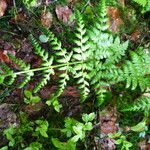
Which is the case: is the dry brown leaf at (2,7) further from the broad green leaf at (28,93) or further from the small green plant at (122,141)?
the small green plant at (122,141)

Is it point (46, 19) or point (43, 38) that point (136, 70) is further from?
point (46, 19)

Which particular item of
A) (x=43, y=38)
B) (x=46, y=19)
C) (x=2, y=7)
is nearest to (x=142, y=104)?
(x=43, y=38)

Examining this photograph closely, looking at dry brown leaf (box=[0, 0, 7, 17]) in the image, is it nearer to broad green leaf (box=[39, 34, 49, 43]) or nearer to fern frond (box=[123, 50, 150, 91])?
broad green leaf (box=[39, 34, 49, 43])

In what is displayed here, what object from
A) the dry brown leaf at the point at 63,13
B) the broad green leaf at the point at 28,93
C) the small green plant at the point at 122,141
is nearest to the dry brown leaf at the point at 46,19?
the dry brown leaf at the point at 63,13

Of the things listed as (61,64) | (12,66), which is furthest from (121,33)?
(12,66)

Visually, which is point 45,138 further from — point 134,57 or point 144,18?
point 144,18
